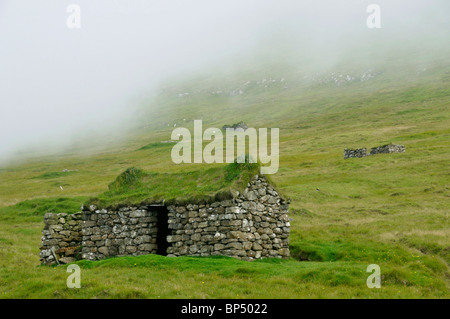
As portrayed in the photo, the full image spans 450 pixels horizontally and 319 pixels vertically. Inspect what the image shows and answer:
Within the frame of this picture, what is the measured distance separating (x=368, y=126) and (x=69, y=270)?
3540 inches

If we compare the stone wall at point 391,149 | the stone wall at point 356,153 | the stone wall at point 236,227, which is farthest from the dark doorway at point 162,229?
the stone wall at point 391,149

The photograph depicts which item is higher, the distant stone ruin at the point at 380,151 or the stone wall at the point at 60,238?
the distant stone ruin at the point at 380,151

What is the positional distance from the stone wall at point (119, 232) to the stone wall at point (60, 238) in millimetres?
952

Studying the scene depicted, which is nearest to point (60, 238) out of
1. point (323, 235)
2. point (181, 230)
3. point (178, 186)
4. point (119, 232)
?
point (119, 232)

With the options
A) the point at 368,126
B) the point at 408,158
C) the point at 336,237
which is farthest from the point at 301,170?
the point at 368,126

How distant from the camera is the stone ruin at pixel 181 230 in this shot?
16812mm

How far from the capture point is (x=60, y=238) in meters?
19.5

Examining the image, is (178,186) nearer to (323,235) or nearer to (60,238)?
(60,238)

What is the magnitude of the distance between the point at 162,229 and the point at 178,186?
2121 millimetres

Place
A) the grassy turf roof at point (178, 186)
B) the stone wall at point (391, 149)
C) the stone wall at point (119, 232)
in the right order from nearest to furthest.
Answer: the grassy turf roof at point (178, 186)
the stone wall at point (119, 232)
the stone wall at point (391, 149)

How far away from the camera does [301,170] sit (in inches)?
2094

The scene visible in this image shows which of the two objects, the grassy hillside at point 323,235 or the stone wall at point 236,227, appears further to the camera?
the stone wall at point 236,227

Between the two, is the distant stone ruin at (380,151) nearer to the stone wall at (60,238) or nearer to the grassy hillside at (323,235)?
the grassy hillside at (323,235)

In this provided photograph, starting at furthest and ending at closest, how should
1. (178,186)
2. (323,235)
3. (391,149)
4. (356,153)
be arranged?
1. (356,153)
2. (391,149)
3. (323,235)
4. (178,186)
